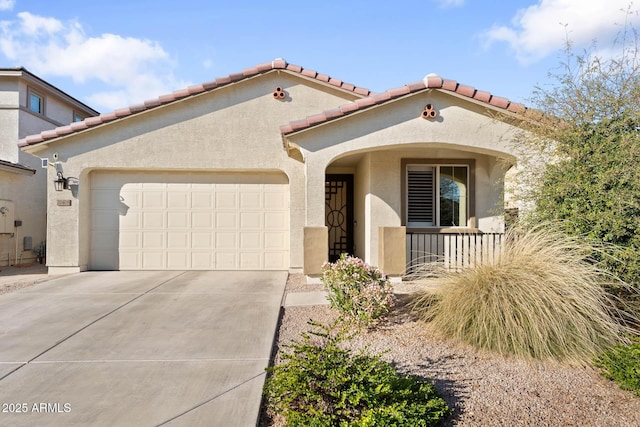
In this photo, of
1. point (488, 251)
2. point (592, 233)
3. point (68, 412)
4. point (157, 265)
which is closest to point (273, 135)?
point (157, 265)

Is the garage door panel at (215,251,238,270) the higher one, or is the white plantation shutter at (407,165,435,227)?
the white plantation shutter at (407,165,435,227)

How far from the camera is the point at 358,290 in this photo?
5562 mm

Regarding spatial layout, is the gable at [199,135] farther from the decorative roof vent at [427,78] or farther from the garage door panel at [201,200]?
the decorative roof vent at [427,78]

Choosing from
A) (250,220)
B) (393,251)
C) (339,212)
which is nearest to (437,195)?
(393,251)

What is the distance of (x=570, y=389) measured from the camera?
12.5 feet

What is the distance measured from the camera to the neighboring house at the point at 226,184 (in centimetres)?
977

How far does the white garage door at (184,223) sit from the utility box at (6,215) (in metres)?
3.38

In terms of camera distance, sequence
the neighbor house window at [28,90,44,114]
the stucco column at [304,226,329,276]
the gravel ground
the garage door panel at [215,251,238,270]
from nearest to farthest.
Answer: the gravel ground < the stucco column at [304,226,329,276] < the garage door panel at [215,251,238,270] < the neighbor house window at [28,90,44,114]

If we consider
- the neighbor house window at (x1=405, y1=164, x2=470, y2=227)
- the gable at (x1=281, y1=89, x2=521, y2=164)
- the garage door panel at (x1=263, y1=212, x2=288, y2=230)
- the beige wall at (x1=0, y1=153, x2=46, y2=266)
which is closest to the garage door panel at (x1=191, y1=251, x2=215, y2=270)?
the garage door panel at (x1=263, y1=212, x2=288, y2=230)

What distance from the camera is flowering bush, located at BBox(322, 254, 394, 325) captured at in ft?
17.7

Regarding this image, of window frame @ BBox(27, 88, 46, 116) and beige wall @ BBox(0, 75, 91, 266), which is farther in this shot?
window frame @ BBox(27, 88, 46, 116)

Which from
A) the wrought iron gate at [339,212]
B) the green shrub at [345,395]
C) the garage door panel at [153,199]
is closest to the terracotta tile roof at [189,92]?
the garage door panel at [153,199]

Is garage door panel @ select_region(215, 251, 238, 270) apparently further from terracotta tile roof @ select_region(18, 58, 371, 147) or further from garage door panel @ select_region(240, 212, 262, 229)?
terracotta tile roof @ select_region(18, 58, 371, 147)

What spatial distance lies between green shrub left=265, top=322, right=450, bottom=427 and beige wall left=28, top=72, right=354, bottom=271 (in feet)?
21.5
